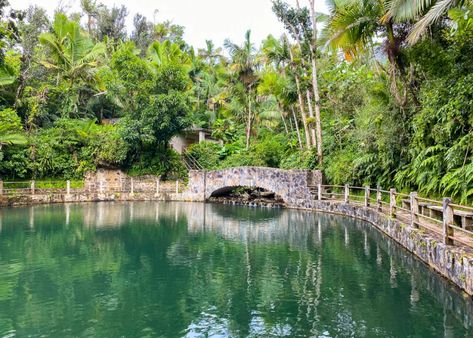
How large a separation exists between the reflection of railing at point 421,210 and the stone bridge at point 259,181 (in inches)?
26.9

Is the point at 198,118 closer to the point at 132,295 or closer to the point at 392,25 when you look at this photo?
the point at 392,25

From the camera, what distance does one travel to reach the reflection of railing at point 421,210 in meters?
7.78

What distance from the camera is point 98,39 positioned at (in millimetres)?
40219

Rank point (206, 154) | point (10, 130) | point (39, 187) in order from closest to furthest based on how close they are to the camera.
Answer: point (10, 130), point (39, 187), point (206, 154)

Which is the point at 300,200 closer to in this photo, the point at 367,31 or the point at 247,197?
the point at 247,197

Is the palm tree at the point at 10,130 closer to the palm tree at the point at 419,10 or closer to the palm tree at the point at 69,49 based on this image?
the palm tree at the point at 69,49

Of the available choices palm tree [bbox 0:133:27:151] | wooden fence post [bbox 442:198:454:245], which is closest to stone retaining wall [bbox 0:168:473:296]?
wooden fence post [bbox 442:198:454:245]

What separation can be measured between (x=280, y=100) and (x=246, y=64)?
366cm

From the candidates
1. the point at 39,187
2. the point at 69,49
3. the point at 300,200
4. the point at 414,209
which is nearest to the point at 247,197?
the point at 300,200

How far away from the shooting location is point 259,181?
75.2 feet

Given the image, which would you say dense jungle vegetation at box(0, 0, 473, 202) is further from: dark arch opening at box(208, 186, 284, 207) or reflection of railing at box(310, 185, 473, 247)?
dark arch opening at box(208, 186, 284, 207)

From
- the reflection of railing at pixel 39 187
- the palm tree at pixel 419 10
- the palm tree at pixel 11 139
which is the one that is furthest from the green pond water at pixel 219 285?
the palm tree at pixel 11 139

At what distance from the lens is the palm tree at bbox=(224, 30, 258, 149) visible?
2814 centimetres

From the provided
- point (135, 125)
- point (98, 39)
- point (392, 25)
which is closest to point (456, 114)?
Result: point (392, 25)
